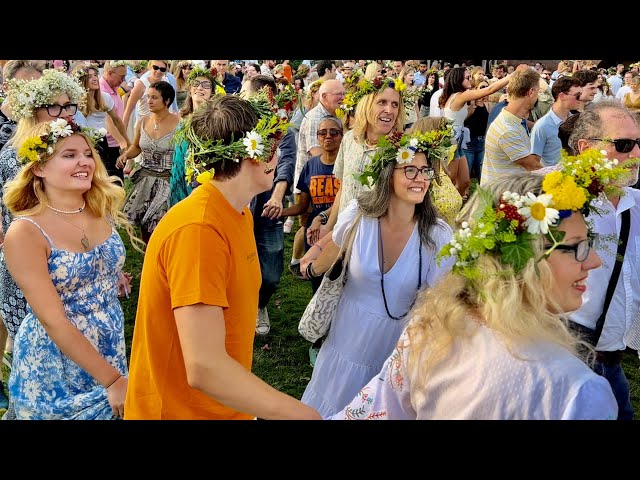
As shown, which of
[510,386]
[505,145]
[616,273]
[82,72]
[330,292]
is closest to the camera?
[510,386]

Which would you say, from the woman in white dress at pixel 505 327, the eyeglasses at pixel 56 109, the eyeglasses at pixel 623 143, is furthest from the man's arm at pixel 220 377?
the eyeglasses at pixel 56 109

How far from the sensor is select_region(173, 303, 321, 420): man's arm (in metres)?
2.01

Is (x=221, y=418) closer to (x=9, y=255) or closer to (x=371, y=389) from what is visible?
(x=371, y=389)

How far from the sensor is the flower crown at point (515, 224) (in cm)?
196

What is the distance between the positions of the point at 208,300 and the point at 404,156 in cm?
196

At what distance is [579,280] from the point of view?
2049 mm

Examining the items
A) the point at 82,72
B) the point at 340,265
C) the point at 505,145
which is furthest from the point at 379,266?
the point at 82,72

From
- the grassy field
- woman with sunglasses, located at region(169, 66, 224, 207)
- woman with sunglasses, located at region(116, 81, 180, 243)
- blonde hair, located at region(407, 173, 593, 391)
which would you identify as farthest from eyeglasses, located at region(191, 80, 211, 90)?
blonde hair, located at region(407, 173, 593, 391)

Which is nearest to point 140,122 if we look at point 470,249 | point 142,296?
point 142,296

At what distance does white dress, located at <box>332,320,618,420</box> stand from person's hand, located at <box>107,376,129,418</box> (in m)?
1.42

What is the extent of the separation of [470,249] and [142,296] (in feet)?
3.58

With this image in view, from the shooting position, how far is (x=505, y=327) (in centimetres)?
184

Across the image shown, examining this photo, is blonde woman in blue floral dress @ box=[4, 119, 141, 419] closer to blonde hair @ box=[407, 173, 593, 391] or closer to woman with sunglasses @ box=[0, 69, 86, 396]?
woman with sunglasses @ box=[0, 69, 86, 396]

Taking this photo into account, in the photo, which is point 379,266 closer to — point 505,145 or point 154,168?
point 505,145
